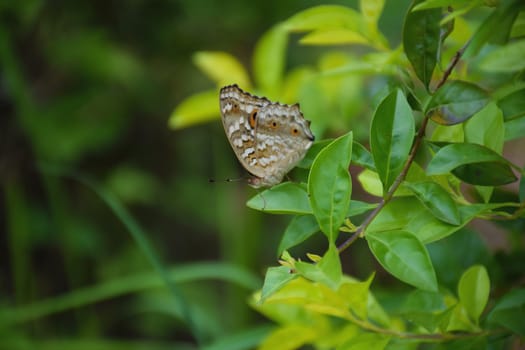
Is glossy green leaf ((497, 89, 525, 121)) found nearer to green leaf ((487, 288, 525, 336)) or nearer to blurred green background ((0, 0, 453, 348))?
green leaf ((487, 288, 525, 336))

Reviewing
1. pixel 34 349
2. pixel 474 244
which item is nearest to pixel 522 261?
pixel 474 244

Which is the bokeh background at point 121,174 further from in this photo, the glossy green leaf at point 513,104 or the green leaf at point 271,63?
the glossy green leaf at point 513,104

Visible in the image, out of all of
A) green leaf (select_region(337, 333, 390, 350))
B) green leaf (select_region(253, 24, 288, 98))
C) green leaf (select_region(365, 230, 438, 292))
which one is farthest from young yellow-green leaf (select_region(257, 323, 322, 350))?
green leaf (select_region(253, 24, 288, 98))

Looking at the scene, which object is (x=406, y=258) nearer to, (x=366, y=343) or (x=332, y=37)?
(x=366, y=343)

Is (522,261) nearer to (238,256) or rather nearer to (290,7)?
(238,256)

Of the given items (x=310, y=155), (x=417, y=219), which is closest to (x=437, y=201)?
(x=417, y=219)

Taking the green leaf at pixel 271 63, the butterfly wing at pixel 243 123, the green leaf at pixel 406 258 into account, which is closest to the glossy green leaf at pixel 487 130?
the green leaf at pixel 406 258
